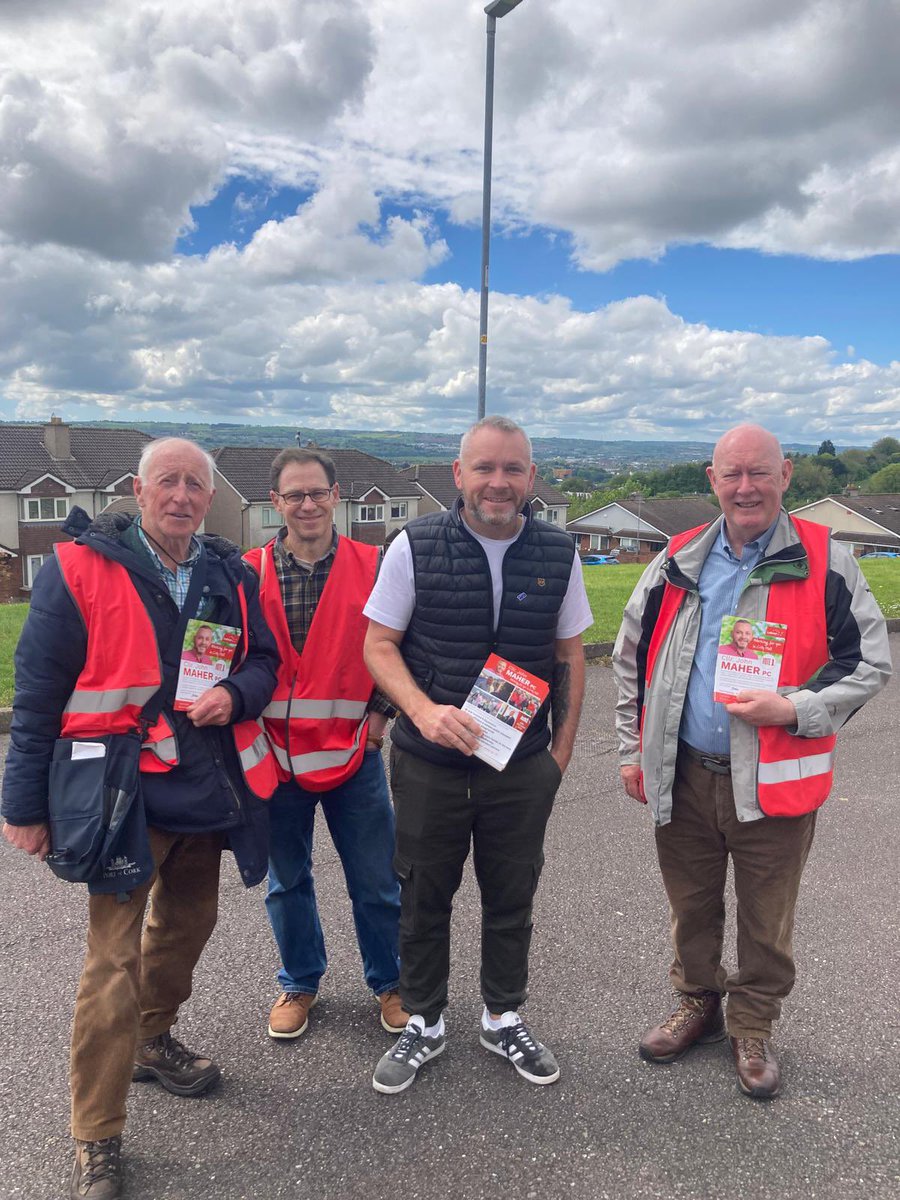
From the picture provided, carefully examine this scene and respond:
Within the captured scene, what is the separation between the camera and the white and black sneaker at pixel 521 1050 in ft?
9.23

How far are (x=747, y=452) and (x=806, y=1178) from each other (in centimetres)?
224

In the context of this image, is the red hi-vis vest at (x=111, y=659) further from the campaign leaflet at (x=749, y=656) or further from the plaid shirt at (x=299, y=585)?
the campaign leaflet at (x=749, y=656)

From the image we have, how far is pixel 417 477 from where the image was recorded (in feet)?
200

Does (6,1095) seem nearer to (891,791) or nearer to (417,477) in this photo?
(891,791)

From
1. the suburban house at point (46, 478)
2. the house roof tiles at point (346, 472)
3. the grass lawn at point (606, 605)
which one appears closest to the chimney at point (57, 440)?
the suburban house at point (46, 478)

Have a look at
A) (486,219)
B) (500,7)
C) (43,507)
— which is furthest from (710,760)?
(43,507)

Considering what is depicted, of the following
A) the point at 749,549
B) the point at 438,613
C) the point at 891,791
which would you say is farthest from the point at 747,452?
the point at 891,791

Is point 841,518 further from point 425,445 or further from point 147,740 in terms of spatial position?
point 147,740

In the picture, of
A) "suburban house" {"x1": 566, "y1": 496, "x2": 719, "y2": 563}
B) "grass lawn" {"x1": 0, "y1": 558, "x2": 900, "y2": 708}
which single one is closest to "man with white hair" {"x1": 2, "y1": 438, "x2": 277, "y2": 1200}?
"grass lawn" {"x1": 0, "y1": 558, "x2": 900, "y2": 708}

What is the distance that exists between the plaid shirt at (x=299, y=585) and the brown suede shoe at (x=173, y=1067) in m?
1.42

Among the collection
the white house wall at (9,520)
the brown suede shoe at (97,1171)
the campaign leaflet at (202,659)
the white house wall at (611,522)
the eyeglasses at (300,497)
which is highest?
the eyeglasses at (300,497)

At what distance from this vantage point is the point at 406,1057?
2832 mm

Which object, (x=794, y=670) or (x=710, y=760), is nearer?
(x=794, y=670)

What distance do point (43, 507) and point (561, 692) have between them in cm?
4909
